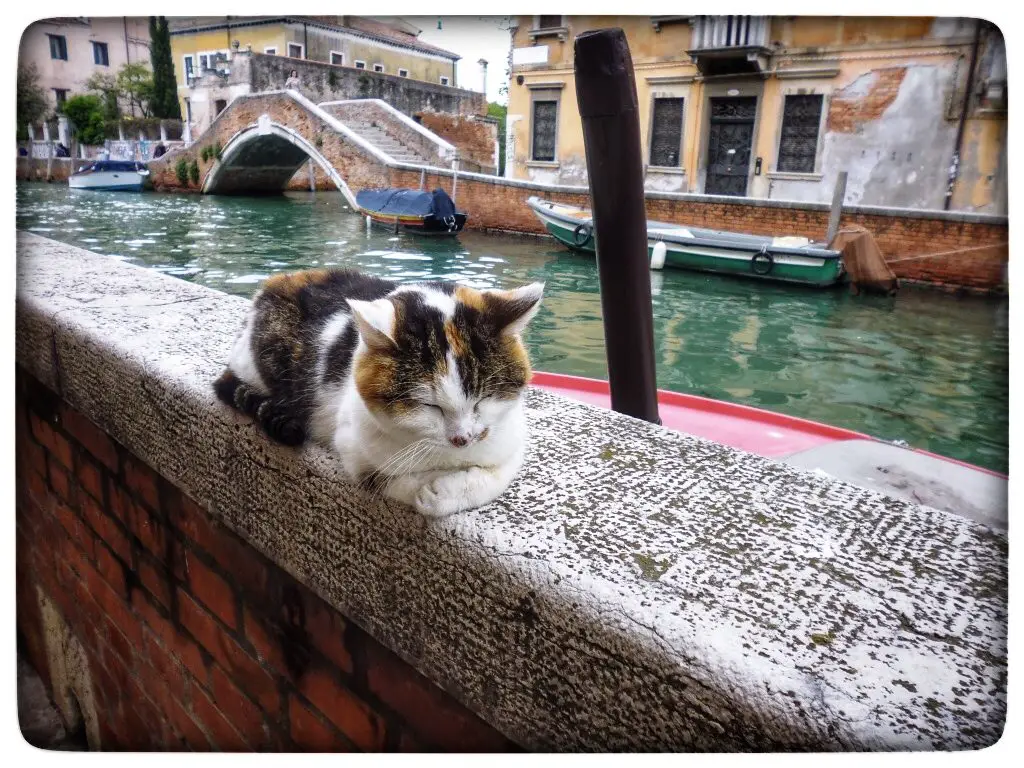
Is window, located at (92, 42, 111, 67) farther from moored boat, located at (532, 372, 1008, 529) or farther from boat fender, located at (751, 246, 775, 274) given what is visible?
boat fender, located at (751, 246, 775, 274)

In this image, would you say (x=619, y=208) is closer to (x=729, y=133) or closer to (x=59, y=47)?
(x=59, y=47)

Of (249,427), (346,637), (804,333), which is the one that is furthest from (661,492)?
(804,333)

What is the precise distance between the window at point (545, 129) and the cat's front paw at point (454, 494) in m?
1.11

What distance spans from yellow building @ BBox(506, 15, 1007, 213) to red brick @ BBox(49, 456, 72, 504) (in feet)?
4.45

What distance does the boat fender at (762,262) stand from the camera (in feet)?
26.4

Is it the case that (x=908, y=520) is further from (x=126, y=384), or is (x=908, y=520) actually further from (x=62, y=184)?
(x=62, y=184)

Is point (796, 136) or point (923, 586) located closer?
point (923, 586)

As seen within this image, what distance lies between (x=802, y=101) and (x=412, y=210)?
173cm

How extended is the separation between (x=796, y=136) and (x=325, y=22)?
175cm

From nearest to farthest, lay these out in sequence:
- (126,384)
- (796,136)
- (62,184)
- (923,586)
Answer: (923,586) < (126,384) < (62,184) < (796,136)

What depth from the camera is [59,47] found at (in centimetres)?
102

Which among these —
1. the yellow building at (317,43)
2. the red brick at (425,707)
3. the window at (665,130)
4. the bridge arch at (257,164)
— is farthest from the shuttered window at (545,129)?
the red brick at (425,707)

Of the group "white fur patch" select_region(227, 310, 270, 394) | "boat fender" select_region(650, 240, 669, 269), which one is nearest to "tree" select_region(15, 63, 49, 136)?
"white fur patch" select_region(227, 310, 270, 394)

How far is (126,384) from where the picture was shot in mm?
1266
